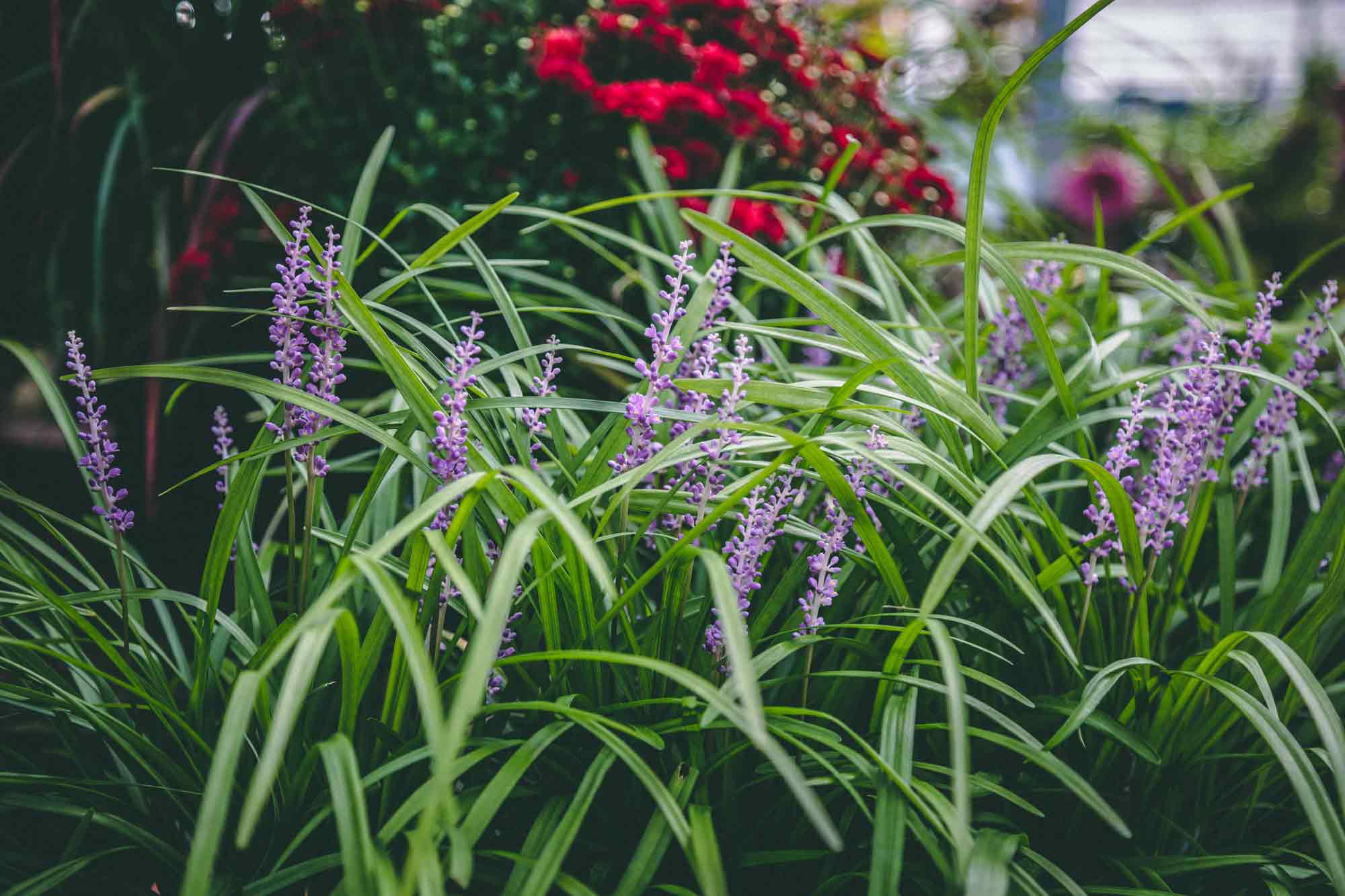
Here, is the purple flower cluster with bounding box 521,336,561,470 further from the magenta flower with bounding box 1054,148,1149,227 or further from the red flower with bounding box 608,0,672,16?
the magenta flower with bounding box 1054,148,1149,227

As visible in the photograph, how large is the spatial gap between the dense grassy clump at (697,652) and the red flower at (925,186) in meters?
1.05

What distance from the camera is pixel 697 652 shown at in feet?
3.95

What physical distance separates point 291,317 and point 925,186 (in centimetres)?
182

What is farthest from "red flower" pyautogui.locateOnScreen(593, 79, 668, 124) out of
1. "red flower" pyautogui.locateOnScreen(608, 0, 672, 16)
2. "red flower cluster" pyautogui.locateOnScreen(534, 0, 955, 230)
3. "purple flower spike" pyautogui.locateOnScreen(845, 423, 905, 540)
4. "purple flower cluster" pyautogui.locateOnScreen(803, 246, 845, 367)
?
"purple flower spike" pyautogui.locateOnScreen(845, 423, 905, 540)

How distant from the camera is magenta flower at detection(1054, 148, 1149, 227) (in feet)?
20.6

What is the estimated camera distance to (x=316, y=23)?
7.81 feet

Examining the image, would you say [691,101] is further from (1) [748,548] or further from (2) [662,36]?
(1) [748,548]

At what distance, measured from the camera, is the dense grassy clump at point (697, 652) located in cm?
93

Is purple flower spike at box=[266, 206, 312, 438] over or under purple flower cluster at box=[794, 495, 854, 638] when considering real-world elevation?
over

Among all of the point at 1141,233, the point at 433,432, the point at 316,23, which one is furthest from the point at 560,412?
the point at 1141,233

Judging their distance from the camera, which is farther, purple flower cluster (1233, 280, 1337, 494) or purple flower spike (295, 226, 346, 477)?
purple flower cluster (1233, 280, 1337, 494)

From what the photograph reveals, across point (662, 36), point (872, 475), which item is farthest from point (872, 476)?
point (662, 36)

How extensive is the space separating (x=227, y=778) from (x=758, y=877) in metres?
0.63

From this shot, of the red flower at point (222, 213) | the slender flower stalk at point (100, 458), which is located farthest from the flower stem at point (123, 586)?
the red flower at point (222, 213)
